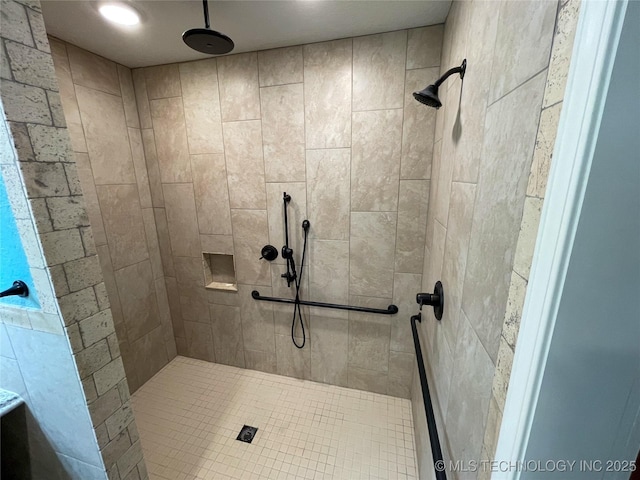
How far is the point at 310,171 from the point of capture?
5.63ft

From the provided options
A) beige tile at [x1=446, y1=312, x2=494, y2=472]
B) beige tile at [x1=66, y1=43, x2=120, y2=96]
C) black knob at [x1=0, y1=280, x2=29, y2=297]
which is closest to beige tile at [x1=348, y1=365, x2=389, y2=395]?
beige tile at [x1=446, y1=312, x2=494, y2=472]

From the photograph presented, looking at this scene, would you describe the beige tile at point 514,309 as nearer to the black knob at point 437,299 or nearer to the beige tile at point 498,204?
the beige tile at point 498,204

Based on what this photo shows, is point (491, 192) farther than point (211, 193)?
No

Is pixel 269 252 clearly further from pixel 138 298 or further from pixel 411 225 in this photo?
pixel 138 298

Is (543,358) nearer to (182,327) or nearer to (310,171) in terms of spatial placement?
(310,171)

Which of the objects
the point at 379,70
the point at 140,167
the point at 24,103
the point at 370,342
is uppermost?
the point at 379,70

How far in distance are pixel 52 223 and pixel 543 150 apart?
135 cm

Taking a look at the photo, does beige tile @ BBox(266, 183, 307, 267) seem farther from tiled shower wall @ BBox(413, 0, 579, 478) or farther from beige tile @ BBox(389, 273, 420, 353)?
tiled shower wall @ BBox(413, 0, 579, 478)

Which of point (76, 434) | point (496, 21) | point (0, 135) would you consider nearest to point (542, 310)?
point (496, 21)

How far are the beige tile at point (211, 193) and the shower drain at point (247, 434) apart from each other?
4.78ft

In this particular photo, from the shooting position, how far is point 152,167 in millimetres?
2039

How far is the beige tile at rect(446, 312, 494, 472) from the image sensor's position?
23.1 inches

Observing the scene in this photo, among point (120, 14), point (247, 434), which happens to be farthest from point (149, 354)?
point (120, 14)

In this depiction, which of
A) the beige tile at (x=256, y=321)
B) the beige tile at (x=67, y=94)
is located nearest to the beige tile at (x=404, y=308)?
the beige tile at (x=256, y=321)
